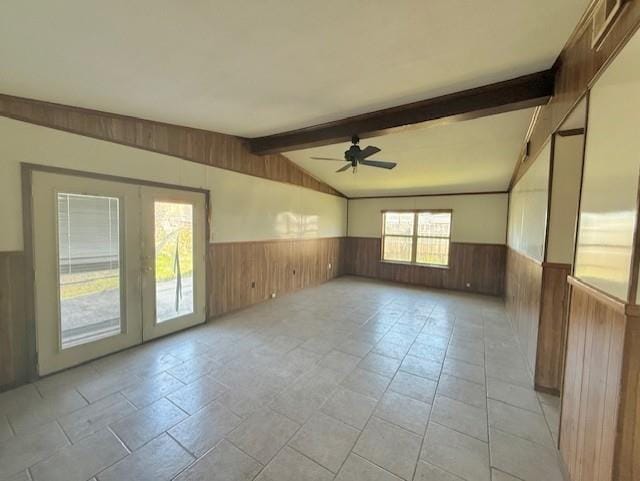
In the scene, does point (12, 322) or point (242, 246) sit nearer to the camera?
point (12, 322)

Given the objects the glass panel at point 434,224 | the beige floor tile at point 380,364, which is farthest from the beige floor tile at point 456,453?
the glass panel at point 434,224

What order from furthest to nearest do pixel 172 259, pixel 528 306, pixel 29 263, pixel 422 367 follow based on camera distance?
pixel 172 259, pixel 528 306, pixel 422 367, pixel 29 263

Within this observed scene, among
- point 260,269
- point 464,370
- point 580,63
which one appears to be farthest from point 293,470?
point 260,269

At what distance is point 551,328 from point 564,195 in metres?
1.23

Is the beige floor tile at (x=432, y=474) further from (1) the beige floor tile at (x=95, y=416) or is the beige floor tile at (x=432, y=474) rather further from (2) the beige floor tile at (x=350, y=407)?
(1) the beige floor tile at (x=95, y=416)

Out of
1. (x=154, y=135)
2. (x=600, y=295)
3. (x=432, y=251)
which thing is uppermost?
(x=154, y=135)

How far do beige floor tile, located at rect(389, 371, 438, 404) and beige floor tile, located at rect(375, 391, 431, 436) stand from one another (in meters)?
0.07

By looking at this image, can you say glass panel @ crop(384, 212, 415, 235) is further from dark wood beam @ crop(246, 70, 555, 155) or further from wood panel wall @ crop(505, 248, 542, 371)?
dark wood beam @ crop(246, 70, 555, 155)

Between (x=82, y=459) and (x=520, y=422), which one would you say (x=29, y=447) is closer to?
(x=82, y=459)

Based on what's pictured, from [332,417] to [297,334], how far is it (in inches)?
65.3

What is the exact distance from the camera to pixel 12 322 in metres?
2.43

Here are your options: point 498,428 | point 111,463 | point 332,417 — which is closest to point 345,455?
point 332,417

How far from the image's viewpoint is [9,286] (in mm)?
2412

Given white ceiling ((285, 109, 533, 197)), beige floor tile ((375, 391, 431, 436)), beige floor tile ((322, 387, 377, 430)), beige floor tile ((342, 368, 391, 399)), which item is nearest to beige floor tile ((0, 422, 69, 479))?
beige floor tile ((322, 387, 377, 430))
